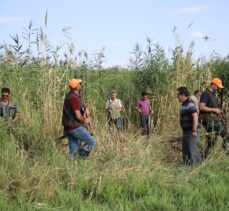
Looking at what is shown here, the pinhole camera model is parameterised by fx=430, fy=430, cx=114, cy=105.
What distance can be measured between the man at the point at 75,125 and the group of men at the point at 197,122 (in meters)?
1.63

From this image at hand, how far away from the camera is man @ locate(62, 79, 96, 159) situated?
7559 millimetres

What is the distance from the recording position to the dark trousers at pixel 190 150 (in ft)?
24.1

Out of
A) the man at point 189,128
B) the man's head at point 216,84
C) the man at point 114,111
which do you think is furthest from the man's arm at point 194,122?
the man at point 114,111

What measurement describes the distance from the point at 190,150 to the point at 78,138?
196 cm

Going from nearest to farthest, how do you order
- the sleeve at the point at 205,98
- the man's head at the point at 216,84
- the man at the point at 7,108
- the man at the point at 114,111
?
the man at the point at 7,108
the sleeve at the point at 205,98
the man's head at the point at 216,84
the man at the point at 114,111

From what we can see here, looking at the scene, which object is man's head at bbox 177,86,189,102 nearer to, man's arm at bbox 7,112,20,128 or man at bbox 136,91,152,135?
man's arm at bbox 7,112,20,128

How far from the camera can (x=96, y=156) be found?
7324mm

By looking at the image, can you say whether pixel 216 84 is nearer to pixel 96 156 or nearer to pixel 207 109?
pixel 207 109

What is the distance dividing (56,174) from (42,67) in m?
3.27

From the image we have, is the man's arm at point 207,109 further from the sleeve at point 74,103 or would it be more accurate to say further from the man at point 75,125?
the sleeve at point 74,103

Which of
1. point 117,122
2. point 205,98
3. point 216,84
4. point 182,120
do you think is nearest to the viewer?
point 182,120

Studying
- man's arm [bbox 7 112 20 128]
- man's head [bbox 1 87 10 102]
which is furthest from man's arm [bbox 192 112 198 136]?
man's head [bbox 1 87 10 102]

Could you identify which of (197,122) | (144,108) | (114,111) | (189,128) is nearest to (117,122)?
(114,111)

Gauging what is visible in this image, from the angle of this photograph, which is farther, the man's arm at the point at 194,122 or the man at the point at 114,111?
the man at the point at 114,111
